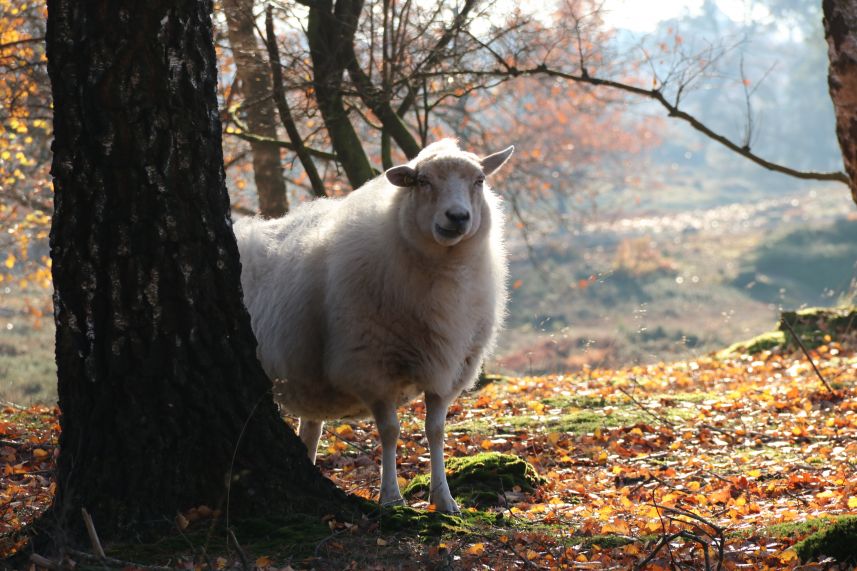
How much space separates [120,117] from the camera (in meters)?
4.04

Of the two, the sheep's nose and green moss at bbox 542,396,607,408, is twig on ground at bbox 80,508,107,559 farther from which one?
green moss at bbox 542,396,607,408

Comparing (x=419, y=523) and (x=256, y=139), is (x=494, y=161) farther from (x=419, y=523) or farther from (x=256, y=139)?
(x=256, y=139)

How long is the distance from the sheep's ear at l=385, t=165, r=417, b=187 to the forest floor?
6.32 ft

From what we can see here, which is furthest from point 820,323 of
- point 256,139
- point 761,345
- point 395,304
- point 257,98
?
point 395,304

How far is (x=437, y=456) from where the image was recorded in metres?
5.53

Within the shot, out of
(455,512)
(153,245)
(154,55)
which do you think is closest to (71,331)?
(153,245)

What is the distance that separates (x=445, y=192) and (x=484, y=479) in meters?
1.89

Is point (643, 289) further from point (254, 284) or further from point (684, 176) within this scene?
point (684, 176)

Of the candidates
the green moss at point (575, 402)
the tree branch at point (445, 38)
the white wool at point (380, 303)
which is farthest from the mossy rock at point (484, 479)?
the tree branch at point (445, 38)

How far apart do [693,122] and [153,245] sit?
22.9 ft

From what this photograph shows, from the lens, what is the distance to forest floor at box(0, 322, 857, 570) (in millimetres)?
4035

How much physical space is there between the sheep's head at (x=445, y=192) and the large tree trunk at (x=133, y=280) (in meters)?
1.71

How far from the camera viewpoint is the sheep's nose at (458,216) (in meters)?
5.45

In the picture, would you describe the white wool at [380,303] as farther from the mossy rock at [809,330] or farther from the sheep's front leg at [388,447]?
the mossy rock at [809,330]
